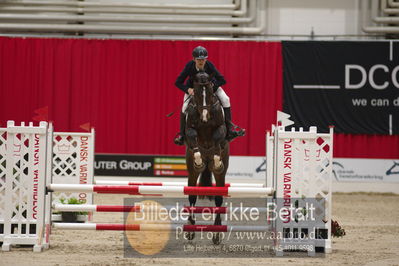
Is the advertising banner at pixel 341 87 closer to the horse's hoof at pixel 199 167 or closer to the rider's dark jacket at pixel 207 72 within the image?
the rider's dark jacket at pixel 207 72

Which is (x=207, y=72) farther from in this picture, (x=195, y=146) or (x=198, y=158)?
(x=198, y=158)

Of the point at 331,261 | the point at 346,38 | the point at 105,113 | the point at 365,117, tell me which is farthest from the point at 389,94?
the point at 331,261

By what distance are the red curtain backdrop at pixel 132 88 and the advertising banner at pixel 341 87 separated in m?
0.30

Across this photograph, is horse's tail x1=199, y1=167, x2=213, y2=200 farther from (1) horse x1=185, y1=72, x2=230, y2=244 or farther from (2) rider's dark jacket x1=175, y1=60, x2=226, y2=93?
(2) rider's dark jacket x1=175, y1=60, x2=226, y2=93

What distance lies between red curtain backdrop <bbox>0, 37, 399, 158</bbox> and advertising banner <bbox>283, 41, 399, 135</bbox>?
30 cm

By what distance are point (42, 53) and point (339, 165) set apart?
7.21 m

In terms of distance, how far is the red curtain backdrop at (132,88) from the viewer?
14156 millimetres

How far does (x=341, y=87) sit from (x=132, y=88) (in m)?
4.76

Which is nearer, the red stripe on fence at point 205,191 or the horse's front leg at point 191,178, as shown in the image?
the red stripe on fence at point 205,191

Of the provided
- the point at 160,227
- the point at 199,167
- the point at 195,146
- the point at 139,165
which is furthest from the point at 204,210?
the point at 139,165

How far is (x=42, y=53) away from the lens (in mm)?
14188

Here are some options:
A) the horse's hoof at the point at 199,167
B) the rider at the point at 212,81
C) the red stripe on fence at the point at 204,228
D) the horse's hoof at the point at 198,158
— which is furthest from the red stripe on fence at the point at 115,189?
the rider at the point at 212,81

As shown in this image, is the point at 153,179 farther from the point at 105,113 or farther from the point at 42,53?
the point at 42,53

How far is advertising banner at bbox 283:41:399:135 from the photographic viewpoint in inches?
551
